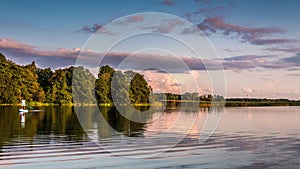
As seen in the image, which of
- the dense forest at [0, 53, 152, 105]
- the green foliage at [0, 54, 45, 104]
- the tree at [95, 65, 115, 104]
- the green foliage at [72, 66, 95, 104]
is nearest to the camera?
the green foliage at [0, 54, 45, 104]

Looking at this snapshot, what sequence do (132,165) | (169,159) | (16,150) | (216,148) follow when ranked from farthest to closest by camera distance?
(216,148), (16,150), (169,159), (132,165)

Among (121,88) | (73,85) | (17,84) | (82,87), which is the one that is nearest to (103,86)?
(82,87)

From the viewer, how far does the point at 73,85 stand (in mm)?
139875

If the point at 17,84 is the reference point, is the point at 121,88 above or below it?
below

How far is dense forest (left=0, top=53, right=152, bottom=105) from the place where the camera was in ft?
396

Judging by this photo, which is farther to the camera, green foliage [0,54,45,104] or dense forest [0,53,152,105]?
dense forest [0,53,152,105]

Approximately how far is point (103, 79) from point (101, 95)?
5.78 meters

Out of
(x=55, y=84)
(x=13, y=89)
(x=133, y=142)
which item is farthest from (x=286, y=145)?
(x=55, y=84)

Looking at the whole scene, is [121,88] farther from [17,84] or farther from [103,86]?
[17,84]

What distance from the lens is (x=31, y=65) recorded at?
140 m

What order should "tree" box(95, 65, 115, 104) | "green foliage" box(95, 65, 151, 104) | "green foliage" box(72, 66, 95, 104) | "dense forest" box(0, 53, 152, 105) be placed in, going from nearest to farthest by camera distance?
"dense forest" box(0, 53, 152, 105) < "green foliage" box(95, 65, 151, 104) < "green foliage" box(72, 66, 95, 104) < "tree" box(95, 65, 115, 104)

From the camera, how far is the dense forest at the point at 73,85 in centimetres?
12076

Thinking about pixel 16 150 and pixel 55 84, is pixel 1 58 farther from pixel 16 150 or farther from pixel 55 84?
pixel 16 150

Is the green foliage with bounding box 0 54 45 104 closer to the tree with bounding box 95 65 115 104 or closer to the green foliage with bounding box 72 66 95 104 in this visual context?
the green foliage with bounding box 72 66 95 104
